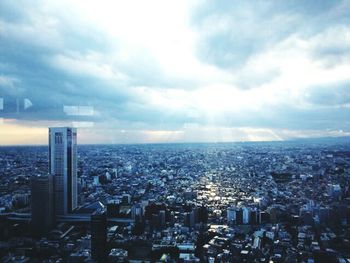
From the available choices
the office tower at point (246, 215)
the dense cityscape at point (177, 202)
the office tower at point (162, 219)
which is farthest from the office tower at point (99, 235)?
the office tower at point (246, 215)

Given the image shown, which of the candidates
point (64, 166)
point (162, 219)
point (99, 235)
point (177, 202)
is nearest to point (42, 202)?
point (64, 166)

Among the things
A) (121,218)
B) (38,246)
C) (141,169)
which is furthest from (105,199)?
(38,246)

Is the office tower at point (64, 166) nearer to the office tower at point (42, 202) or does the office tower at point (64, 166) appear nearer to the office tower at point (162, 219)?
the office tower at point (42, 202)

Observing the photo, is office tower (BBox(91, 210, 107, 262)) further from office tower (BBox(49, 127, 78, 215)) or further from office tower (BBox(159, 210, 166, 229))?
office tower (BBox(159, 210, 166, 229))

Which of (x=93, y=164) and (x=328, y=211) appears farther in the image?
(x=93, y=164)

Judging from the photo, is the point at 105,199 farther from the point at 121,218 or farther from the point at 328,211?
the point at 328,211

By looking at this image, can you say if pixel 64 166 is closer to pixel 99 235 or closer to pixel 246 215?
pixel 99 235

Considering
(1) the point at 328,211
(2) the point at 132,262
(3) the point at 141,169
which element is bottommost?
(2) the point at 132,262
